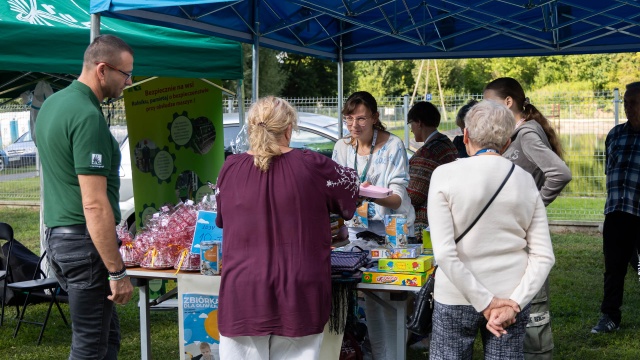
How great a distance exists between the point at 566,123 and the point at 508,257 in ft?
29.1

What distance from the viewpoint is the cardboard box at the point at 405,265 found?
132 inches

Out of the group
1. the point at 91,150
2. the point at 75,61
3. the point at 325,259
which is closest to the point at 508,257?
the point at 325,259

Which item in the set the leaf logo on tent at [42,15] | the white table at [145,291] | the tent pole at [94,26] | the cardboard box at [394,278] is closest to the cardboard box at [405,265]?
the cardboard box at [394,278]

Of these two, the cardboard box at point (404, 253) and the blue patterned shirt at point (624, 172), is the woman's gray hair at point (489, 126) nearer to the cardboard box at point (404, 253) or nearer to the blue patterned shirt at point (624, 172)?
the cardboard box at point (404, 253)

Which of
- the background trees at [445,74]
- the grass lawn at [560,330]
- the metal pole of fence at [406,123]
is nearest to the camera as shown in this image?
the grass lawn at [560,330]

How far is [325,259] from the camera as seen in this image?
9.52 ft

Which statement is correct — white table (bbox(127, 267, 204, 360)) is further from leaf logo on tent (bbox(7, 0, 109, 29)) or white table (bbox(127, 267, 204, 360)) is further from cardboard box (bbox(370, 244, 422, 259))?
leaf logo on tent (bbox(7, 0, 109, 29))

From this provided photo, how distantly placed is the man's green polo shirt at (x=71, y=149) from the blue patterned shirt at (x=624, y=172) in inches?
143

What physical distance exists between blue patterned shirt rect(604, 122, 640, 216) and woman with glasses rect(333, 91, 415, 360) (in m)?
1.79

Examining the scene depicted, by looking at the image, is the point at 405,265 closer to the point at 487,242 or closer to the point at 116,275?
the point at 487,242

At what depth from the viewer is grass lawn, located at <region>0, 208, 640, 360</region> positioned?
499 centimetres

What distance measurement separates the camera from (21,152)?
42.9ft

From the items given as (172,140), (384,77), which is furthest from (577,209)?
(384,77)

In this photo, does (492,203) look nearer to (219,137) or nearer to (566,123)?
(219,137)
